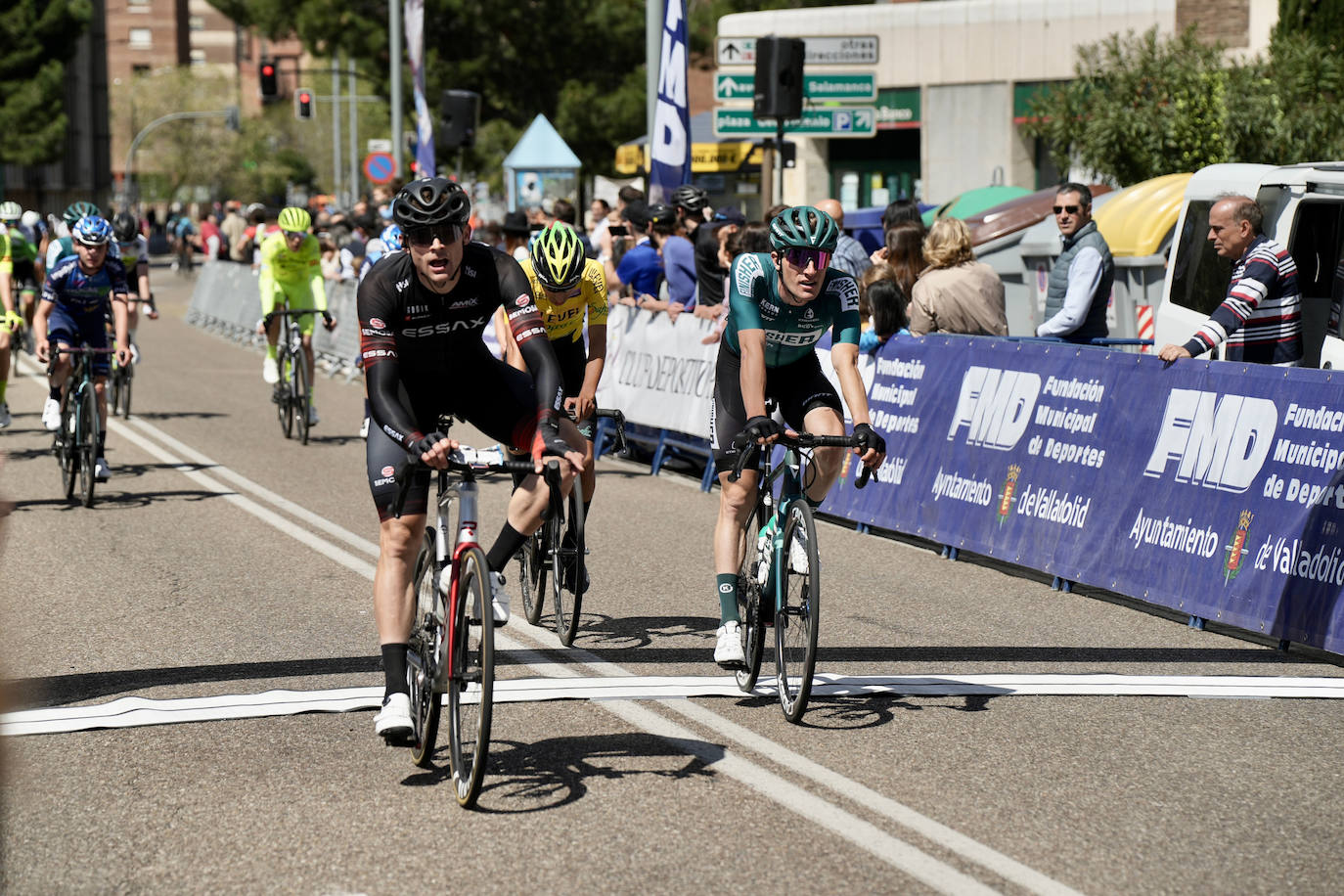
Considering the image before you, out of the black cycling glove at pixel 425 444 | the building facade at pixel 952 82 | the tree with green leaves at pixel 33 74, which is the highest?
the tree with green leaves at pixel 33 74

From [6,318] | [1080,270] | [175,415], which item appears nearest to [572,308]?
[1080,270]

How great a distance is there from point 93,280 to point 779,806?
345 inches

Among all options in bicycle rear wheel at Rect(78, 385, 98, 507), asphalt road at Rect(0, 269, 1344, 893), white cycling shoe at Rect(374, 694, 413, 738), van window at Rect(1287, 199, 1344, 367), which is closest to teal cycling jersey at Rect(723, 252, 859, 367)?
asphalt road at Rect(0, 269, 1344, 893)

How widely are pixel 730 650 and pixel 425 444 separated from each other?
74.4 inches

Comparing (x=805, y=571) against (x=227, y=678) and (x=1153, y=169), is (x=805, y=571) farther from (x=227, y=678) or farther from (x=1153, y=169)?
(x=1153, y=169)

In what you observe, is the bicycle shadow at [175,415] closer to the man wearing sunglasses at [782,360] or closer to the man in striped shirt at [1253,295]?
the man in striped shirt at [1253,295]

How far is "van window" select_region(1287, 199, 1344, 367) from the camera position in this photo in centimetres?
1141

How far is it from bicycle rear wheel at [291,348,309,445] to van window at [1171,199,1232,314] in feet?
25.5

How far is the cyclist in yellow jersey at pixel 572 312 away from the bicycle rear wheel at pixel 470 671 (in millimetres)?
2903

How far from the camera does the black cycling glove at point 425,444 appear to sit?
5.71m

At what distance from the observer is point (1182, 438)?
9242 mm

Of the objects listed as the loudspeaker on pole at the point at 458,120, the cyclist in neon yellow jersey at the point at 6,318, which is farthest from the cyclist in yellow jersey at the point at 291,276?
the loudspeaker on pole at the point at 458,120

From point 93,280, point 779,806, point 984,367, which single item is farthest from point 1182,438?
point 93,280

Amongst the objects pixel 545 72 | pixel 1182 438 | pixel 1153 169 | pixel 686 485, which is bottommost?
pixel 686 485
